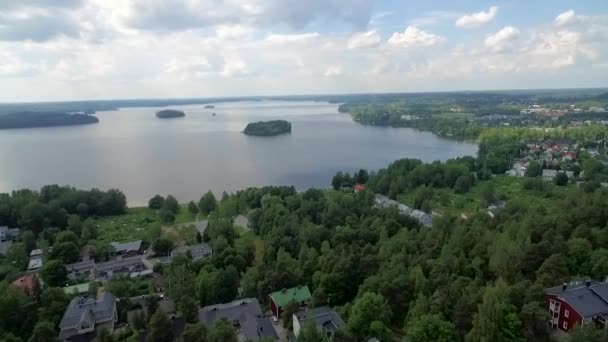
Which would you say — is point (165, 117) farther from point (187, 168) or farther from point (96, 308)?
point (96, 308)

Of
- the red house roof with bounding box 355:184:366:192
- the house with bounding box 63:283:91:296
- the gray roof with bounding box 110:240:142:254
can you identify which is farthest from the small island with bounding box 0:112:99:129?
the house with bounding box 63:283:91:296

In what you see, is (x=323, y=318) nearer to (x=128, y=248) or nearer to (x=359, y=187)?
(x=128, y=248)

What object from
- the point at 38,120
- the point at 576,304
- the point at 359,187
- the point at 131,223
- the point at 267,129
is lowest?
the point at 131,223

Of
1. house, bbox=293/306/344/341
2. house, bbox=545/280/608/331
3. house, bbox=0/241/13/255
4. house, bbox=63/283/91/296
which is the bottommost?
house, bbox=0/241/13/255

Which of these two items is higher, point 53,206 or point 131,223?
point 53,206

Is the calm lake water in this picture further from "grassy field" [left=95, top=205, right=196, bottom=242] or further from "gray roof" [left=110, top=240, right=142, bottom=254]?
"gray roof" [left=110, top=240, right=142, bottom=254]

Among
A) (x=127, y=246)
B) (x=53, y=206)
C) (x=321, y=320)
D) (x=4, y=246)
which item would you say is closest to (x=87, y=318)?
(x=321, y=320)

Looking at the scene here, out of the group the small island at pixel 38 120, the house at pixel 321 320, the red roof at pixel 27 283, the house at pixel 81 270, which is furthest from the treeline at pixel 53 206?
the small island at pixel 38 120
